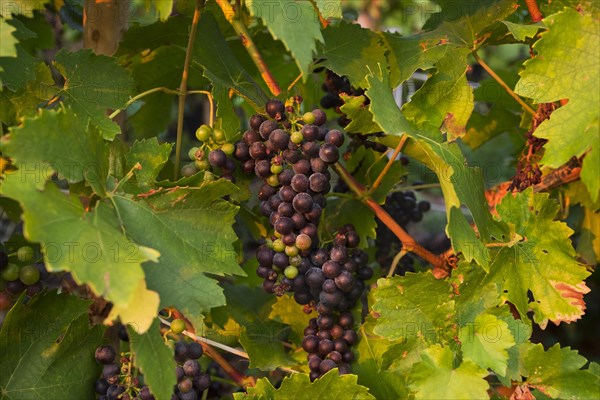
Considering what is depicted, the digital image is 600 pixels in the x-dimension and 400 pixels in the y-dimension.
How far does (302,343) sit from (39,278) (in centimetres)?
49

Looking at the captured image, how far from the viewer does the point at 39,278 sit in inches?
53.3

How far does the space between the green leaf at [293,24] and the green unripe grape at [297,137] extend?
22cm

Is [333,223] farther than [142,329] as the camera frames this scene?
Yes

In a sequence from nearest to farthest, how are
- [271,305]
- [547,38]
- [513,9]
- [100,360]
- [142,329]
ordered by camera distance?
[142,329], [547,38], [100,360], [513,9], [271,305]

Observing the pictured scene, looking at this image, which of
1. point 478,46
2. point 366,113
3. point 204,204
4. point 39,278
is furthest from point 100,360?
point 478,46

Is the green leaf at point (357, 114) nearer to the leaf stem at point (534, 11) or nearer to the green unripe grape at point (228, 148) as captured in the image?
the green unripe grape at point (228, 148)

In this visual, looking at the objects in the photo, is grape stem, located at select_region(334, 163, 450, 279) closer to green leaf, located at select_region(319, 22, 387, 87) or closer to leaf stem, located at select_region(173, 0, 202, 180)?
green leaf, located at select_region(319, 22, 387, 87)

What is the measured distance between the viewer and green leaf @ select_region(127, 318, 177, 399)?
1.04m

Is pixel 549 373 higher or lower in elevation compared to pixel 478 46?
lower

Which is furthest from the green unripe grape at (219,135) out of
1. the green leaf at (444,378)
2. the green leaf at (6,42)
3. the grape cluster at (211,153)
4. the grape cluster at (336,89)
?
the green leaf at (444,378)

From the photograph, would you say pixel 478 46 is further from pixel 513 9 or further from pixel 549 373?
pixel 549 373

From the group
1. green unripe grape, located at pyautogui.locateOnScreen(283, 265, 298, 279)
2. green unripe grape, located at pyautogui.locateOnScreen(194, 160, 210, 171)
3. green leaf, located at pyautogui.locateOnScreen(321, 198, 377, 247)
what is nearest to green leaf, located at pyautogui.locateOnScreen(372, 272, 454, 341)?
green unripe grape, located at pyautogui.locateOnScreen(283, 265, 298, 279)

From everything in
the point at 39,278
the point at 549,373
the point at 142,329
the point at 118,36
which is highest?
the point at 118,36

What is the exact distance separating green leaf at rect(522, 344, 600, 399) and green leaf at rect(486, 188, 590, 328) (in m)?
0.10
